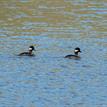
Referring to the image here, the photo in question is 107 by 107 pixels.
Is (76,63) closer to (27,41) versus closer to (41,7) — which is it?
(27,41)

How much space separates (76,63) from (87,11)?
1376 centimetres

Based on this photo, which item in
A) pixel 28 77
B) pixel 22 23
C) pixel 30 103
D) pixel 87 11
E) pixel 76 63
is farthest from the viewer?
pixel 87 11

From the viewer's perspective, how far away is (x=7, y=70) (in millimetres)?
26891

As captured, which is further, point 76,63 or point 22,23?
point 22,23

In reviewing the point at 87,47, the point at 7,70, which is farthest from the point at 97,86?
the point at 87,47

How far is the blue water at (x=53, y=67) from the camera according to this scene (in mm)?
22781

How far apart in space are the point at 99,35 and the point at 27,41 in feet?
11.5

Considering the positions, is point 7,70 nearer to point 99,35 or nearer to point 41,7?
point 99,35

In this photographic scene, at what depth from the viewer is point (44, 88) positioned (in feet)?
79.2

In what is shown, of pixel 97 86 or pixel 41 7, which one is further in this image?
pixel 41 7

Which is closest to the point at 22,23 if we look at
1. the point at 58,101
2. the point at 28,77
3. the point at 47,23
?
the point at 47,23

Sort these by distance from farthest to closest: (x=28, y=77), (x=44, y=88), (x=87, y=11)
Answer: (x=87, y=11) < (x=28, y=77) < (x=44, y=88)

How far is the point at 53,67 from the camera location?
27.5 metres

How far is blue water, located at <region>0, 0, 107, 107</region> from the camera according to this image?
22781 millimetres
